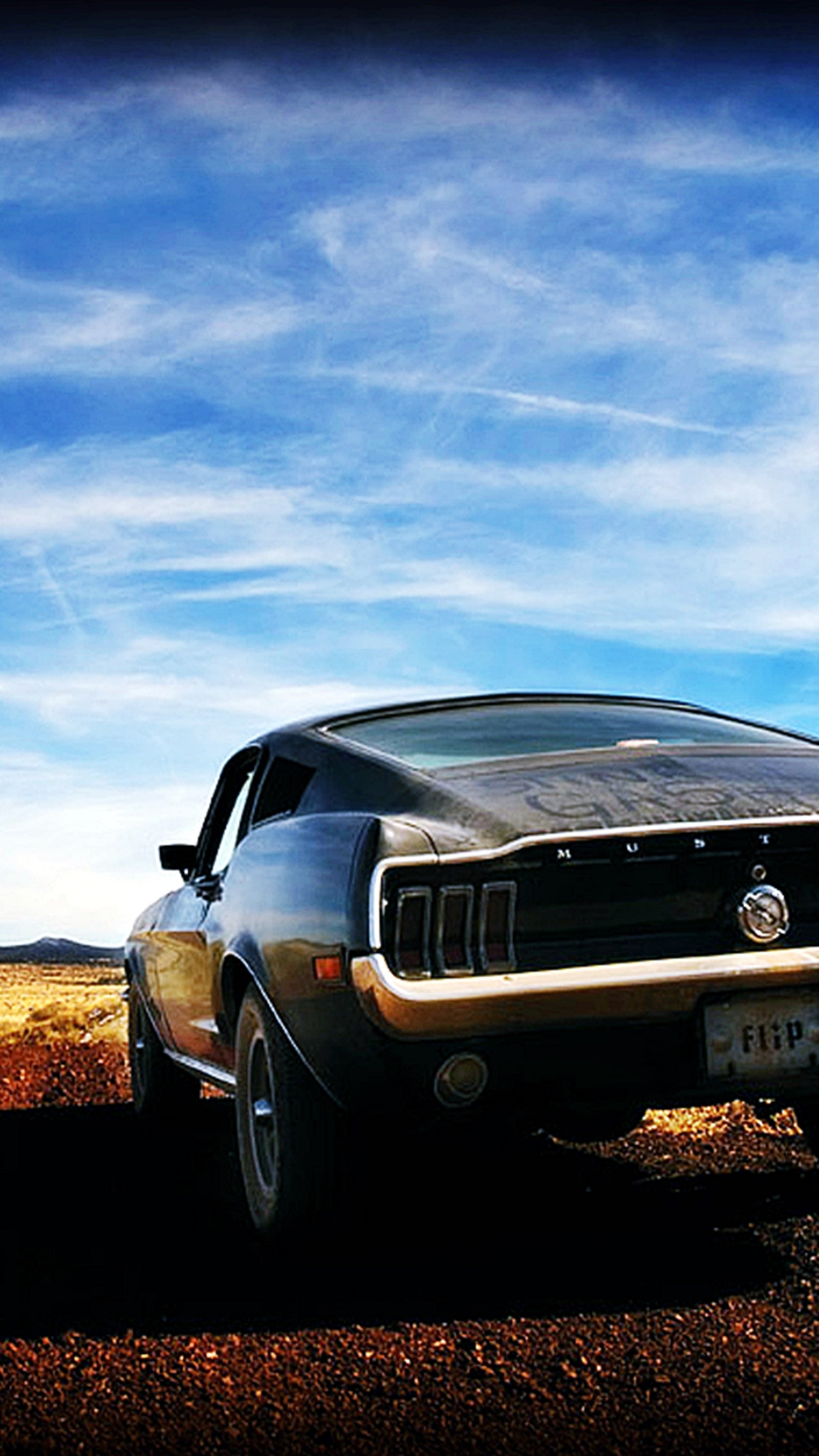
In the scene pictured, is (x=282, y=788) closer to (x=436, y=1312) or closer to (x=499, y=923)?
(x=499, y=923)

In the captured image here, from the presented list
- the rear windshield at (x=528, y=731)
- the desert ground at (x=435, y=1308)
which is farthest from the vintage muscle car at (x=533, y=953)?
the desert ground at (x=435, y=1308)

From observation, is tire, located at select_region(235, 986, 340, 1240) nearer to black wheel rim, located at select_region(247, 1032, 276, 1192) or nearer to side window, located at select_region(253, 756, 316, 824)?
black wheel rim, located at select_region(247, 1032, 276, 1192)

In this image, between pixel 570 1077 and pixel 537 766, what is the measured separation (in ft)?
3.36

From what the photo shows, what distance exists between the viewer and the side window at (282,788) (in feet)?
18.6

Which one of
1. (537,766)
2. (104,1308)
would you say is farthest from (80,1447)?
(537,766)

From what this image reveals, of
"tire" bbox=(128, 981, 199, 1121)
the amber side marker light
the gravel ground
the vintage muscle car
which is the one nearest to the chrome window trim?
the vintage muscle car

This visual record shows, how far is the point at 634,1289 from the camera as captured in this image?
4582mm

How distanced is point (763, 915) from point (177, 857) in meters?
3.23

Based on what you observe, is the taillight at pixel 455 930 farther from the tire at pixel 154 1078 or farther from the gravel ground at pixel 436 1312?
the tire at pixel 154 1078

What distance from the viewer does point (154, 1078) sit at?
26.2ft

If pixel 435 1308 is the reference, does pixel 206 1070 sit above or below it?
above

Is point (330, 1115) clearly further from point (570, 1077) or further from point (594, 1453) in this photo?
point (594, 1453)

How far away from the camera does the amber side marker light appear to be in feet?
14.9

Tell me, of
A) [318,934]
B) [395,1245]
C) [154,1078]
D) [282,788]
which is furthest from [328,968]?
[154,1078]
